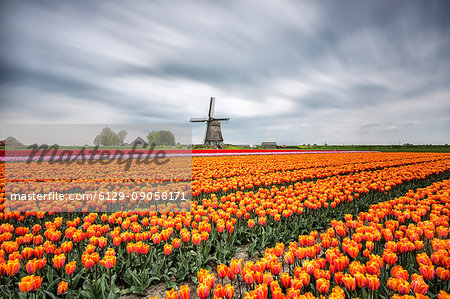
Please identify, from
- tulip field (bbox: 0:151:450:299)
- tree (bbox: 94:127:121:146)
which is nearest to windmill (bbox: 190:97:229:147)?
tree (bbox: 94:127:121:146)

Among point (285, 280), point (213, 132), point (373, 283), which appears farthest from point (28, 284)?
point (213, 132)

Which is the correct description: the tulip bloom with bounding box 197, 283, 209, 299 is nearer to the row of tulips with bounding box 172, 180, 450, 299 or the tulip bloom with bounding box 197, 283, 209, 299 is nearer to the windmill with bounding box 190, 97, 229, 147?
the row of tulips with bounding box 172, 180, 450, 299

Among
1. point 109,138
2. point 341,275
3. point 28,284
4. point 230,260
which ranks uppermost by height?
point 109,138

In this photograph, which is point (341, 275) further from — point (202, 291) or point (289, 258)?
point (202, 291)

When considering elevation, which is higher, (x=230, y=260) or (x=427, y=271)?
(x=427, y=271)

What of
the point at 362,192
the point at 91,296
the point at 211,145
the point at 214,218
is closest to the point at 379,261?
the point at 214,218

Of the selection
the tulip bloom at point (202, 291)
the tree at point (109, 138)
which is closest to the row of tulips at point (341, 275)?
the tulip bloom at point (202, 291)

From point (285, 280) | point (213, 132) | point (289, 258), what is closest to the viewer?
point (285, 280)

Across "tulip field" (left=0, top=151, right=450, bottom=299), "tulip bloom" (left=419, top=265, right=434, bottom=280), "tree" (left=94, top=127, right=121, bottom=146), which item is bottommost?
"tulip field" (left=0, top=151, right=450, bottom=299)

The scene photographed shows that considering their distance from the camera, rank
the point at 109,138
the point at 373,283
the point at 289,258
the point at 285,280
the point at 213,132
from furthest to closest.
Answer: the point at 213,132
the point at 109,138
the point at 289,258
the point at 285,280
the point at 373,283

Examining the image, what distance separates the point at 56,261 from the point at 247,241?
11.8ft

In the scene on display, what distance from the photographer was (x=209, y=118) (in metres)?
55.4

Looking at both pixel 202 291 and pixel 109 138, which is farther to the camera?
pixel 109 138

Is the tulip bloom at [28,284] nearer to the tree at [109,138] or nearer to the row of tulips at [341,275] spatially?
the row of tulips at [341,275]
